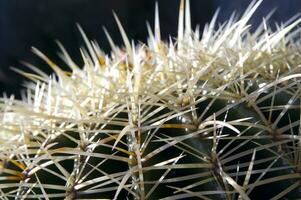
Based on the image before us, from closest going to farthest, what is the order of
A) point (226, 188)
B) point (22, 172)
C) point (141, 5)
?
point (226, 188)
point (22, 172)
point (141, 5)

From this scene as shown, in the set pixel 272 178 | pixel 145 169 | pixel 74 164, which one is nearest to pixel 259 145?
pixel 272 178

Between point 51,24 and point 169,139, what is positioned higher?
point 51,24

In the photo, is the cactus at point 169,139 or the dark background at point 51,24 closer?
the cactus at point 169,139

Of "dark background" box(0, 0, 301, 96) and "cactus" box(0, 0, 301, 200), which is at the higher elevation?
"dark background" box(0, 0, 301, 96)

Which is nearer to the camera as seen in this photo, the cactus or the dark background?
the cactus

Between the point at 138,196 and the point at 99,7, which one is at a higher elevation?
the point at 99,7

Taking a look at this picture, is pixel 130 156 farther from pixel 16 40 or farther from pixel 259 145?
pixel 16 40

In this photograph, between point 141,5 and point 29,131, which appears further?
point 141,5

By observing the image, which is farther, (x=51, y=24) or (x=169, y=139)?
(x=51, y=24)
